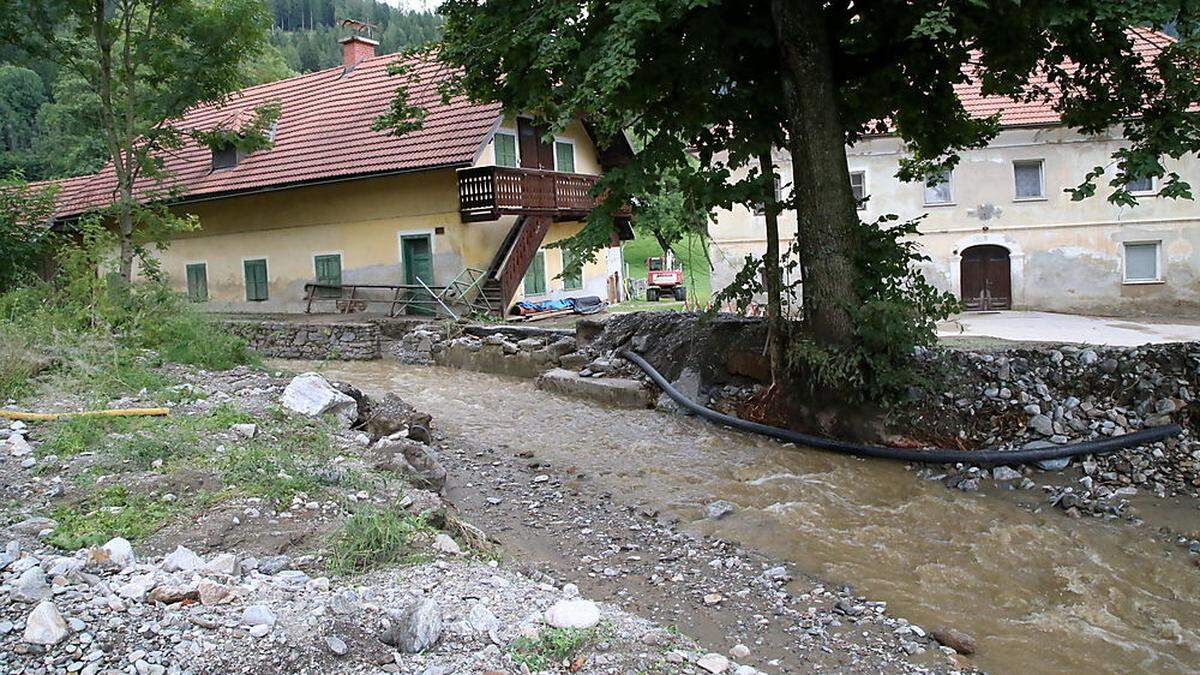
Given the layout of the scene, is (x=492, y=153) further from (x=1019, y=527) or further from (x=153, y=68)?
(x=1019, y=527)

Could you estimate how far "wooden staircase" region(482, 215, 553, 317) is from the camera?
19.6 metres

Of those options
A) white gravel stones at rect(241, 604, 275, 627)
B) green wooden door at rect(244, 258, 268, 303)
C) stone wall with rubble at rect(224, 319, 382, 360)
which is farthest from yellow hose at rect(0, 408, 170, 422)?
green wooden door at rect(244, 258, 268, 303)

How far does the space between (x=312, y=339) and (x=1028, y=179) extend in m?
19.0

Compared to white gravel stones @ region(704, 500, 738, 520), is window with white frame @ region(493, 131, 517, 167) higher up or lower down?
higher up

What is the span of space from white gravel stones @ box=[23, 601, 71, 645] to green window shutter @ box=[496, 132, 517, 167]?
1845 centimetres

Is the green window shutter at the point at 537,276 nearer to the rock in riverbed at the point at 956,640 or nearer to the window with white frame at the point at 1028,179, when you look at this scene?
the window with white frame at the point at 1028,179

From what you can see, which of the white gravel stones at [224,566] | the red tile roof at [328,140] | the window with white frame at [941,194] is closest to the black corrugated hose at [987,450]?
the white gravel stones at [224,566]

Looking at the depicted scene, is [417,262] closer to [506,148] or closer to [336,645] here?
[506,148]

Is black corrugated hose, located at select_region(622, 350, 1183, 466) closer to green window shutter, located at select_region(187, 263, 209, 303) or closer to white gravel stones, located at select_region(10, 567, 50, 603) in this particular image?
white gravel stones, located at select_region(10, 567, 50, 603)

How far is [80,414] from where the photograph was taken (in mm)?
6543

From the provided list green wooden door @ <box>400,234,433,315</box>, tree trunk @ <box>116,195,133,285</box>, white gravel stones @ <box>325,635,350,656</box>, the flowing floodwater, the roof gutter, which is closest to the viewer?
white gravel stones @ <box>325,635,350,656</box>

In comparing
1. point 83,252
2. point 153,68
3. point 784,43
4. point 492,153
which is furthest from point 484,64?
point 492,153

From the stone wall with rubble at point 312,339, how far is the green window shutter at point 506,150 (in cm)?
565

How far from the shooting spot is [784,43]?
29.4 feet
